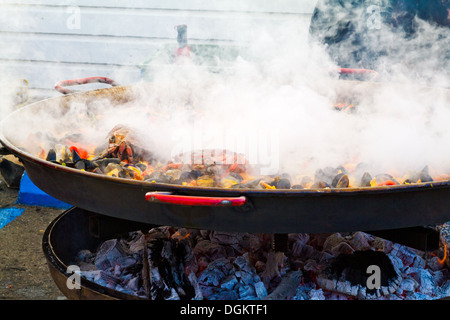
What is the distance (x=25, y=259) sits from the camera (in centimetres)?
305

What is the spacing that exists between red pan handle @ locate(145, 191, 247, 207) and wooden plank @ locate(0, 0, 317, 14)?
425cm

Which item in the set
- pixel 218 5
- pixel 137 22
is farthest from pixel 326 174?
pixel 137 22

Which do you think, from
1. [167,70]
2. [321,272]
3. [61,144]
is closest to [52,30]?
[167,70]

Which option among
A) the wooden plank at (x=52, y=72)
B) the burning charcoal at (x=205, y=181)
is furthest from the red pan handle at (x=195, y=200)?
the wooden plank at (x=52, y=72)

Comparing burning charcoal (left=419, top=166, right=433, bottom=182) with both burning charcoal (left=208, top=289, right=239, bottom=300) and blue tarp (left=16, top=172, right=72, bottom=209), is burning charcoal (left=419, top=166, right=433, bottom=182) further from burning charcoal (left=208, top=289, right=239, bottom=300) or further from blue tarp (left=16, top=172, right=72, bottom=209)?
blue tarp (left=16, top=172, right=72, bottom=209)

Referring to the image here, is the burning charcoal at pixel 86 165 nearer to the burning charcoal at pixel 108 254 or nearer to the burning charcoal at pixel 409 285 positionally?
the burning charcoal at pixel 108 254

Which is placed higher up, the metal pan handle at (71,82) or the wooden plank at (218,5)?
the wooden plank at (218,5)

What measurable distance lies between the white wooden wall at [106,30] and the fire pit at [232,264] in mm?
3413

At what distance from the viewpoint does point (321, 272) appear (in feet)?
7.37

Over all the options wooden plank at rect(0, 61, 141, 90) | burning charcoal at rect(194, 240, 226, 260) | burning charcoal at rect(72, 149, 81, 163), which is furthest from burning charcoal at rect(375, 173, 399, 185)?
wooden plank at rect(0, 61, 141, 90)

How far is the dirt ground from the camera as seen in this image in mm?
2697

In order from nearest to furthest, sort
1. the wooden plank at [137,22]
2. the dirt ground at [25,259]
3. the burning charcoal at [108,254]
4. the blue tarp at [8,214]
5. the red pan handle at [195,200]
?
the red pan handle at [195,200] < the burning charcoal at [108,254] < the dirt ground at [25,259] < the blue tarp at [8,214] < the wooden plank at [137,22]

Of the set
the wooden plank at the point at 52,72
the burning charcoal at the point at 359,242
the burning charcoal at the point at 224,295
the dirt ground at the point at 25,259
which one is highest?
the wooden plank at the point at 52,72

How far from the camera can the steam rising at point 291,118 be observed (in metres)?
2.13
